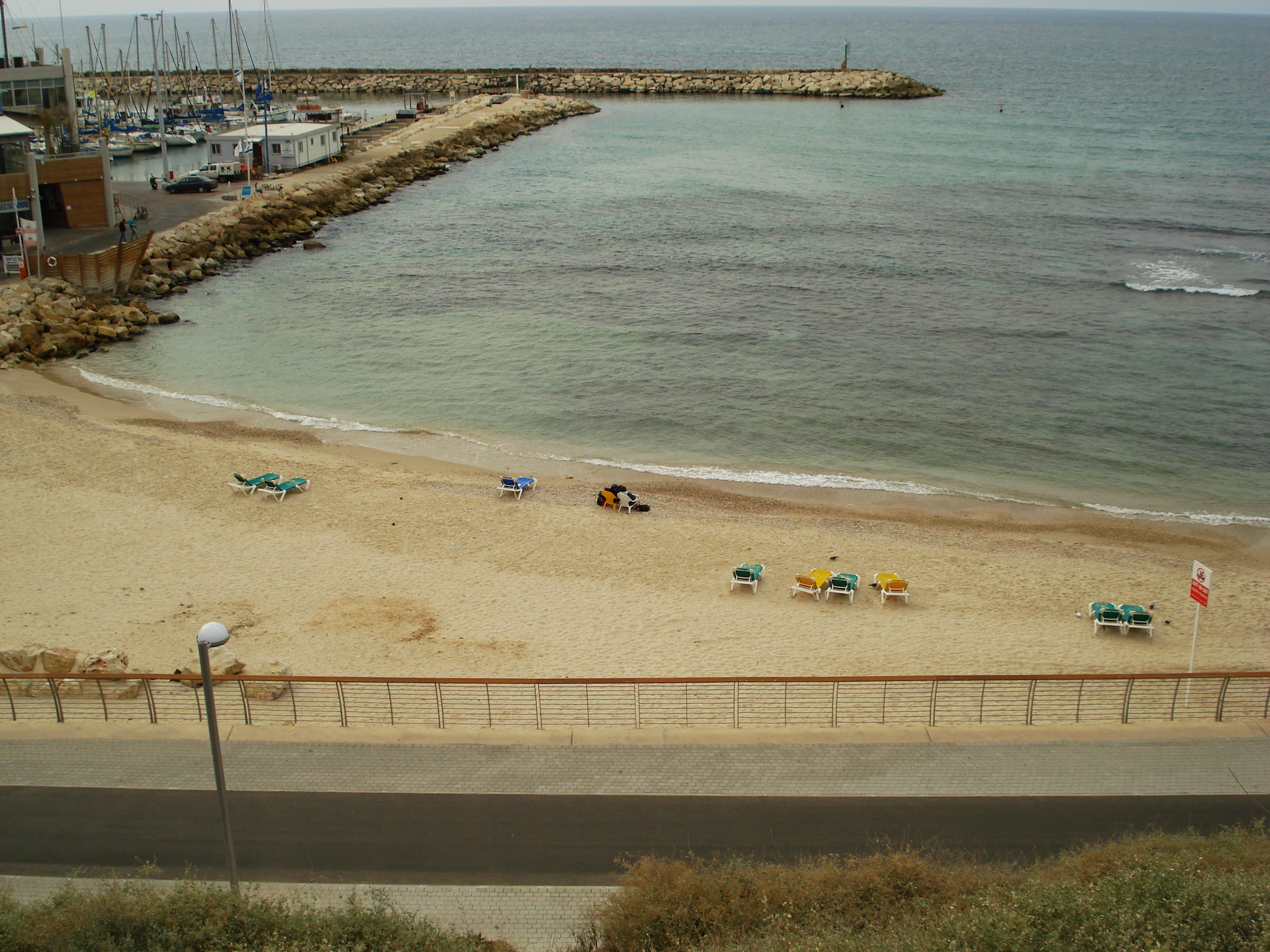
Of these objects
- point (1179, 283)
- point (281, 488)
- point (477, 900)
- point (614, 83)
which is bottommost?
point (281, 488)

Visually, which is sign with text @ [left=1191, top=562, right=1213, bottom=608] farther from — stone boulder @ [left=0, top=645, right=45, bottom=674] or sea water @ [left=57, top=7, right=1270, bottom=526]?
stone boulder @ [left=0, top=645, right=45, bottom=674]

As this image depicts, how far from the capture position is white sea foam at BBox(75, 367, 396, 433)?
27844mm

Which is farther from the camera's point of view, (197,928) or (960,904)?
(960,904)

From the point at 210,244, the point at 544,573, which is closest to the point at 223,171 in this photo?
the point at 210,244

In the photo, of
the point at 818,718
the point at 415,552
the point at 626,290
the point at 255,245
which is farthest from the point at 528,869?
the point at 255,245

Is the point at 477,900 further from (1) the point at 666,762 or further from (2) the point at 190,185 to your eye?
(2) the point at 190,185

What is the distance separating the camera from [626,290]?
40.8 metres

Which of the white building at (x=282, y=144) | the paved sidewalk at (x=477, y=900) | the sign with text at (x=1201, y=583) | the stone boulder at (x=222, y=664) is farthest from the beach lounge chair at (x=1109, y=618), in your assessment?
the white building at (x=282, y=144)

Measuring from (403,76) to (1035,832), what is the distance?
116 m

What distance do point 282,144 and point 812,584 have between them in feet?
163

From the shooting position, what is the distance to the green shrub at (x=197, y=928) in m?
8.13

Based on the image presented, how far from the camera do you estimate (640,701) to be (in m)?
14.0

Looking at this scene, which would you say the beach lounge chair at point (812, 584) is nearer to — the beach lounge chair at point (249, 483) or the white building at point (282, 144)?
the beach lounge chair at point (249, 483)

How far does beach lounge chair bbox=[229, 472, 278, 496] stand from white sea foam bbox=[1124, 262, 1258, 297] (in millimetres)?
33763
